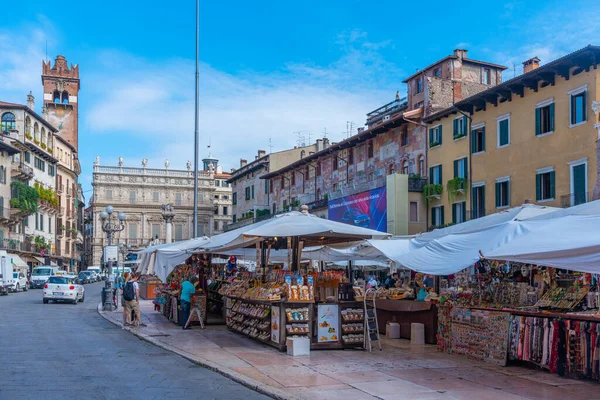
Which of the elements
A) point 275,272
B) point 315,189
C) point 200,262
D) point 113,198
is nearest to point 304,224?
point 275,272

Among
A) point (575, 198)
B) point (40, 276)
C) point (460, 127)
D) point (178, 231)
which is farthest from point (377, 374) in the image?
point (178, 231)

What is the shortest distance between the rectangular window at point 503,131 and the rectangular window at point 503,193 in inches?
73.8

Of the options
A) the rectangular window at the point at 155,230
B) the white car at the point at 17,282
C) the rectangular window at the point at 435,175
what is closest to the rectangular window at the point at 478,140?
the rectangular window at the point at 435,175

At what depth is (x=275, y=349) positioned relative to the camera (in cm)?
1376

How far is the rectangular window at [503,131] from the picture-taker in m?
31.2

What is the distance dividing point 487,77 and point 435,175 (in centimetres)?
907

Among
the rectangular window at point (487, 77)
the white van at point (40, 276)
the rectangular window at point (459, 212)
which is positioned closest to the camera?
the rectangular window at point (459, 212)

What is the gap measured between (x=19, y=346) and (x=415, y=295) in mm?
10404

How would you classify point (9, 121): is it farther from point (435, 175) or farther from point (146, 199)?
point (435, 175)

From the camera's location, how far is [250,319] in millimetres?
15500

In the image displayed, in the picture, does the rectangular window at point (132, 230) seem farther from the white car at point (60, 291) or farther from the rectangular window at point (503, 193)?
the rectangular window at point (503, 193)

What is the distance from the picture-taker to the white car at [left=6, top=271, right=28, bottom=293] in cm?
4373

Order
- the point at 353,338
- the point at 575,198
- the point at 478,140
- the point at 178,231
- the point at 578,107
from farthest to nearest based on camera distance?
1. the point at 178,231
2. the point at 478,140
3. the point at 578,107
4. the point at 575,198
5. the point at 353,338

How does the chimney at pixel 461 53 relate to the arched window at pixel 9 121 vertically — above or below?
above
